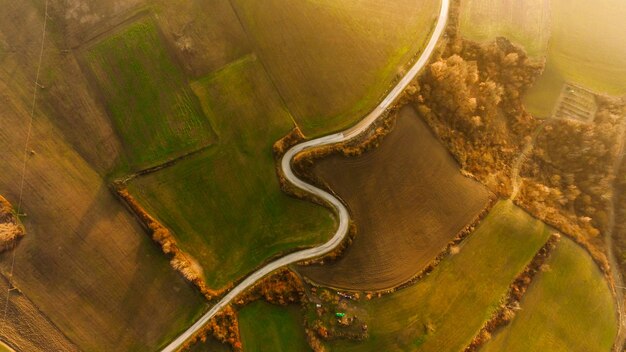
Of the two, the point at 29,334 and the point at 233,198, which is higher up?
the point at 233,198

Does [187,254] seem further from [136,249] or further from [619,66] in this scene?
[619,66]

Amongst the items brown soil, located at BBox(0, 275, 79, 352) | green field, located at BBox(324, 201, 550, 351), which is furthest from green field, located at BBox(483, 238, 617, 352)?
brown soil, located at BBox(0, 275, 79, 352)

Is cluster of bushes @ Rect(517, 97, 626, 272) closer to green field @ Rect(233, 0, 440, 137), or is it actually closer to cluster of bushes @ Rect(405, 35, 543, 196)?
cluster of bushes @ Rect(405, 35, 543, 196)

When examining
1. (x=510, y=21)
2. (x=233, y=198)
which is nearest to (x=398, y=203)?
(x=233, y=198)

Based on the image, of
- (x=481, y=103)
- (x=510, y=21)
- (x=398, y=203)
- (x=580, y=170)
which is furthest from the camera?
(x=510, y=21)

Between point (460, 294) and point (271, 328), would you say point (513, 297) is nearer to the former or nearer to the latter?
point (460, 294)

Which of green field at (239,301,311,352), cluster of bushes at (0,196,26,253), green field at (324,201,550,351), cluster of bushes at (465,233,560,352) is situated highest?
cluster of bushes at (0,196,26,253)

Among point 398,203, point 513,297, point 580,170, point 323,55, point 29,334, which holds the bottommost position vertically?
point 513,297
